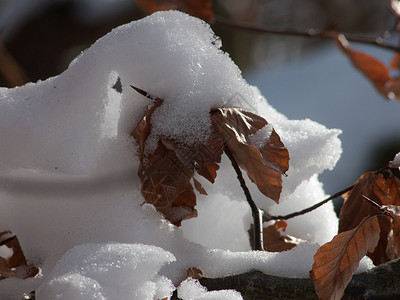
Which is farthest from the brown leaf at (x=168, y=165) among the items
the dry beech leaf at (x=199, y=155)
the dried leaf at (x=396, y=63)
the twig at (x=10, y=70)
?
the twig at (x=10, y=70)

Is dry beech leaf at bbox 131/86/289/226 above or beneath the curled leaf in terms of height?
above

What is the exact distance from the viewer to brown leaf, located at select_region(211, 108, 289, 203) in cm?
53

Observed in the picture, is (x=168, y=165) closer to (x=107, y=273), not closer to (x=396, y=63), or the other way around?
(x=107, y=273)

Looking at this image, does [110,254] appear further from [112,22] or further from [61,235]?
[112,22]

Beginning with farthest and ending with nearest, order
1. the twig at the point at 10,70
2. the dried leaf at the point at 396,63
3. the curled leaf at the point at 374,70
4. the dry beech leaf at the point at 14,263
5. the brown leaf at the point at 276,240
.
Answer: the twig at the point at 10,70, the dried leaf at the point at 396,63, the curled leaf at the point at 374,70, the brown leaf at the point at 276,240, the dry beech leaf at the point at 14,263

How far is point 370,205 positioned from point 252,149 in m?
0.17

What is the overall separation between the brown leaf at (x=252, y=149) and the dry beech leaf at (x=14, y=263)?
0.25 m

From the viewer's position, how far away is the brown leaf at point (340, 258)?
49 centimetres

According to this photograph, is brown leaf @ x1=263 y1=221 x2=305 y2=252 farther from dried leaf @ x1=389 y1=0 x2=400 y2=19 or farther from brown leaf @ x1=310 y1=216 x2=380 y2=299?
dried leaf @ x1=389 y1=0 x2=400 y2=19

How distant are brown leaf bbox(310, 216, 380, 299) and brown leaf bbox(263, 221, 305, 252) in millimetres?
141

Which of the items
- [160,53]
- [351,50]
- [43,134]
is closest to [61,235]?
[43,134]

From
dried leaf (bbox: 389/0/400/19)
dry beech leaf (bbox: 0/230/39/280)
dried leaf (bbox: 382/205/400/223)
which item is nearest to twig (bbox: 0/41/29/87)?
dried leaf (bbox: 389/0/400/19)

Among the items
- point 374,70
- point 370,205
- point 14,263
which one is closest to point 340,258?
point 370,205

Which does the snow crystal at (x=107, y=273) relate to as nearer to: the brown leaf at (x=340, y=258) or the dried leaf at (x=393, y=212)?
the brown leaf at (x=340, y=258)
